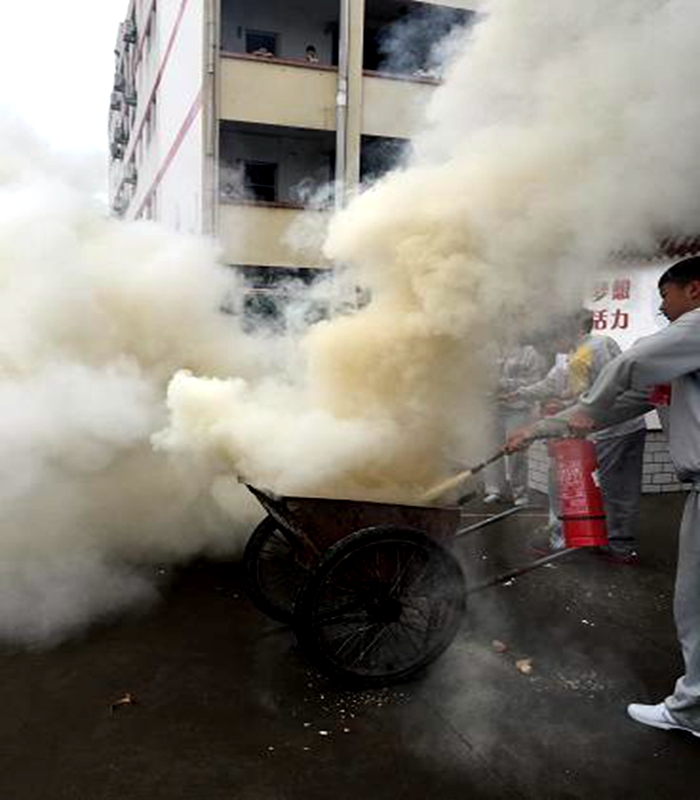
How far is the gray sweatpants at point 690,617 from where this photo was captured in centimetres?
301

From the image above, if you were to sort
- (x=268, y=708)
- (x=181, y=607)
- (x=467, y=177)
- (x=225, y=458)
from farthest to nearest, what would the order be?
1. (x=181, y=607)
2. (x=225, y=458)
3. (x=467, y=177)
4. (x=268, y=708)

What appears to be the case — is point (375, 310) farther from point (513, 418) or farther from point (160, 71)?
point (160, 71)

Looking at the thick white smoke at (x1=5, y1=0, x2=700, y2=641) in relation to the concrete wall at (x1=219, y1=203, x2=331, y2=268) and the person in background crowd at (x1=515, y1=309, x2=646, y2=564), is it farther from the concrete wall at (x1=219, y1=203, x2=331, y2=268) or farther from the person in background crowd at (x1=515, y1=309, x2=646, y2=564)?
the concrete wall at (x1=219, y1=203, x2=331, y2=268)

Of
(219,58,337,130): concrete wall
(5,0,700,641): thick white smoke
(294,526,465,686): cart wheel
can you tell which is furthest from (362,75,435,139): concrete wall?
(294,526,465,686): cart wheel

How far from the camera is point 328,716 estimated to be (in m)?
3.14

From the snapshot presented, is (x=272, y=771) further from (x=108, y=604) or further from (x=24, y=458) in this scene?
(x=24, y=458)

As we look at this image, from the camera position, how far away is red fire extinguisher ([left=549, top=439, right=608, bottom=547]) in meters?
3.41

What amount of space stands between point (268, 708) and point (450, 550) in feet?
3.53

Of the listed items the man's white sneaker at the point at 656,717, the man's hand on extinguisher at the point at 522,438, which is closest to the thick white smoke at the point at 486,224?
the man's hand on extinguisher at the point at 522,438

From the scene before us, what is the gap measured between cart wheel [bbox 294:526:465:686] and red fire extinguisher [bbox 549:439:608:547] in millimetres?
598

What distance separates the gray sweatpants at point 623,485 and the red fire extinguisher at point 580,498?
1915 millimetres

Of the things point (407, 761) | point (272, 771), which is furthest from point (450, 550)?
point (272, 771)

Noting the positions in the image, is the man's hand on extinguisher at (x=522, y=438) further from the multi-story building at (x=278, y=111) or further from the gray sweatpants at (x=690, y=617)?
the multi-story building at (x=278, y=111)

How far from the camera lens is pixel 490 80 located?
3.81 m
